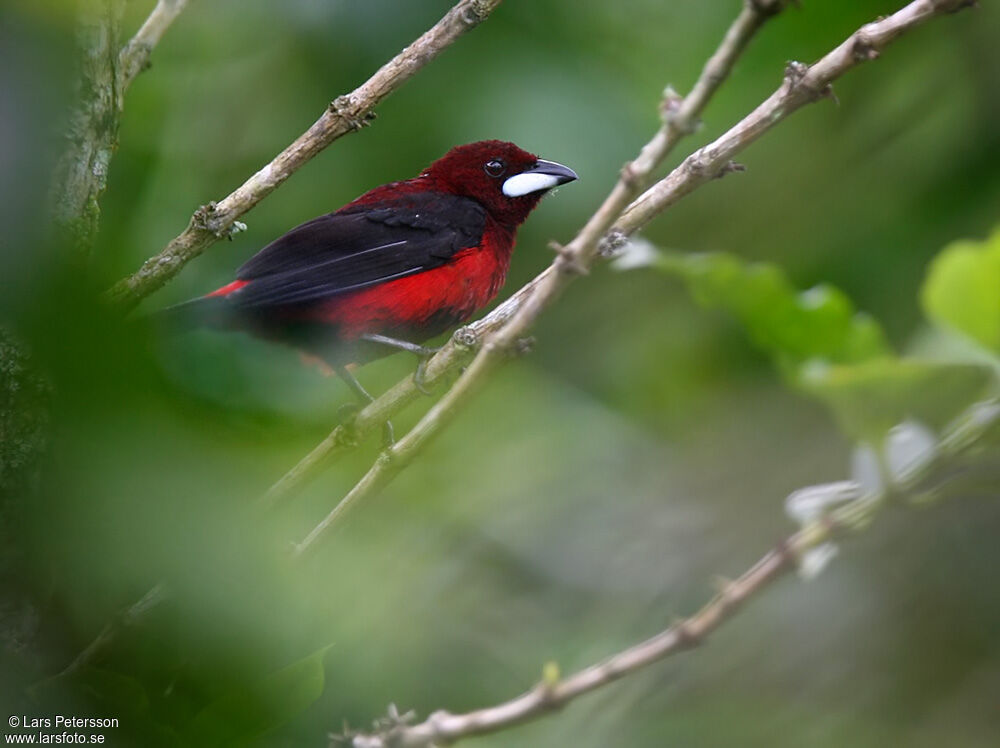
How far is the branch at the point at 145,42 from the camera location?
247 cm

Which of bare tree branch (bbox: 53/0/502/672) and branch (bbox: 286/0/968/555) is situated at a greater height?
bare tree branch (bbox: 53/0/502/672)

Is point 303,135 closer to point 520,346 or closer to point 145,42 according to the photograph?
point 145,42

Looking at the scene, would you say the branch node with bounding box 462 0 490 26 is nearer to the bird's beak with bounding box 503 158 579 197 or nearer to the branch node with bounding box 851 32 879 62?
the branch node with bounding box 851 32 879 62

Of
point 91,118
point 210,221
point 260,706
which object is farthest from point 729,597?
point 210,221

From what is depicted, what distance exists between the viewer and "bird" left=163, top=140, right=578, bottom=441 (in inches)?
134

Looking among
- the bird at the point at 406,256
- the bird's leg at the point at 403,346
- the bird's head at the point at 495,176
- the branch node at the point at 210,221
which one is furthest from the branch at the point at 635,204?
the bird's head at the point at 495,176

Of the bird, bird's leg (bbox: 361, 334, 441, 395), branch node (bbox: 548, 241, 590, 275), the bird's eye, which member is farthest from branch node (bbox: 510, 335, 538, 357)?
the bird's eye

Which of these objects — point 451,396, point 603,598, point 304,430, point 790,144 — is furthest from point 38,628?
point 790,144

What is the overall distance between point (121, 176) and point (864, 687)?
2.18 metres

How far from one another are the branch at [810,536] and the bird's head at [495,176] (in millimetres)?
2918

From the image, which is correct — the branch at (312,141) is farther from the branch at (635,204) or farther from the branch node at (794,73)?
the branch node at (794,73)

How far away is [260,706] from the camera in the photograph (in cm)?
110

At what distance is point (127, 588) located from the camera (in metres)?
0.88

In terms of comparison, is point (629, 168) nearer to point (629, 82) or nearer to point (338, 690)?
point (338, 690)
